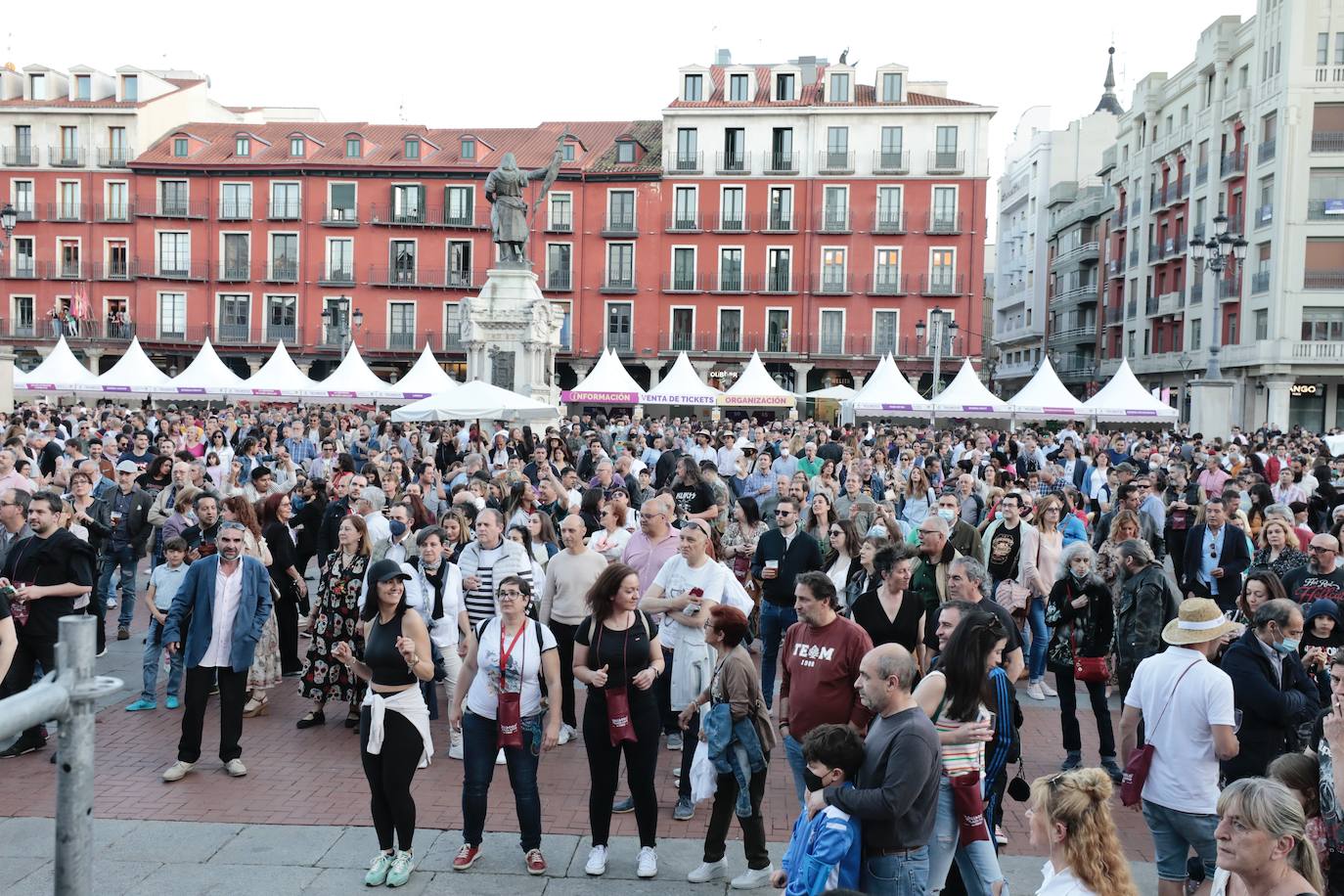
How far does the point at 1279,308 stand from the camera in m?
39.2

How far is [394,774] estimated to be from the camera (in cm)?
530

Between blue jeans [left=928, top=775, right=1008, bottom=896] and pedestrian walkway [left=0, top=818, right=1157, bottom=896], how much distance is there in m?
1.01

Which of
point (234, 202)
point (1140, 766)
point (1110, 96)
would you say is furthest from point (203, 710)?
point (1110, 96)

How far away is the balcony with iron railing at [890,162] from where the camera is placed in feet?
153

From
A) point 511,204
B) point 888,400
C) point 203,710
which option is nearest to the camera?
point 203,710

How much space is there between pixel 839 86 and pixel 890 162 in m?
4.16

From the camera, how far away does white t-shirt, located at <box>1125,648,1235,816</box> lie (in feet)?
15.3

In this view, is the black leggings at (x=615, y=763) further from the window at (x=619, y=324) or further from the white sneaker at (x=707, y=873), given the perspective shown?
the window at (x=619, y=324)

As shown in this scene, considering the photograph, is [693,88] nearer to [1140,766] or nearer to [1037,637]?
[1037,637]

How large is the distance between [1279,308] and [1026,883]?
132 feet

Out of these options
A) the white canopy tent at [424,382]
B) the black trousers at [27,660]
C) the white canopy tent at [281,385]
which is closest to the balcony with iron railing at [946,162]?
the white canopy tent at [424,382]

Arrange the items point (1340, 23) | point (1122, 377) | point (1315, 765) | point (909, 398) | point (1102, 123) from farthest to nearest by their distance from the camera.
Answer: point (1102, 123) < point (1340, 23) < point (909, 398) < point (1122, 377) < point (1315, 765)

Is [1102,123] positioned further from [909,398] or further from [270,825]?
[270,825]

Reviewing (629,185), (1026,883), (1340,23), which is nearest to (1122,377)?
(1026,883)
